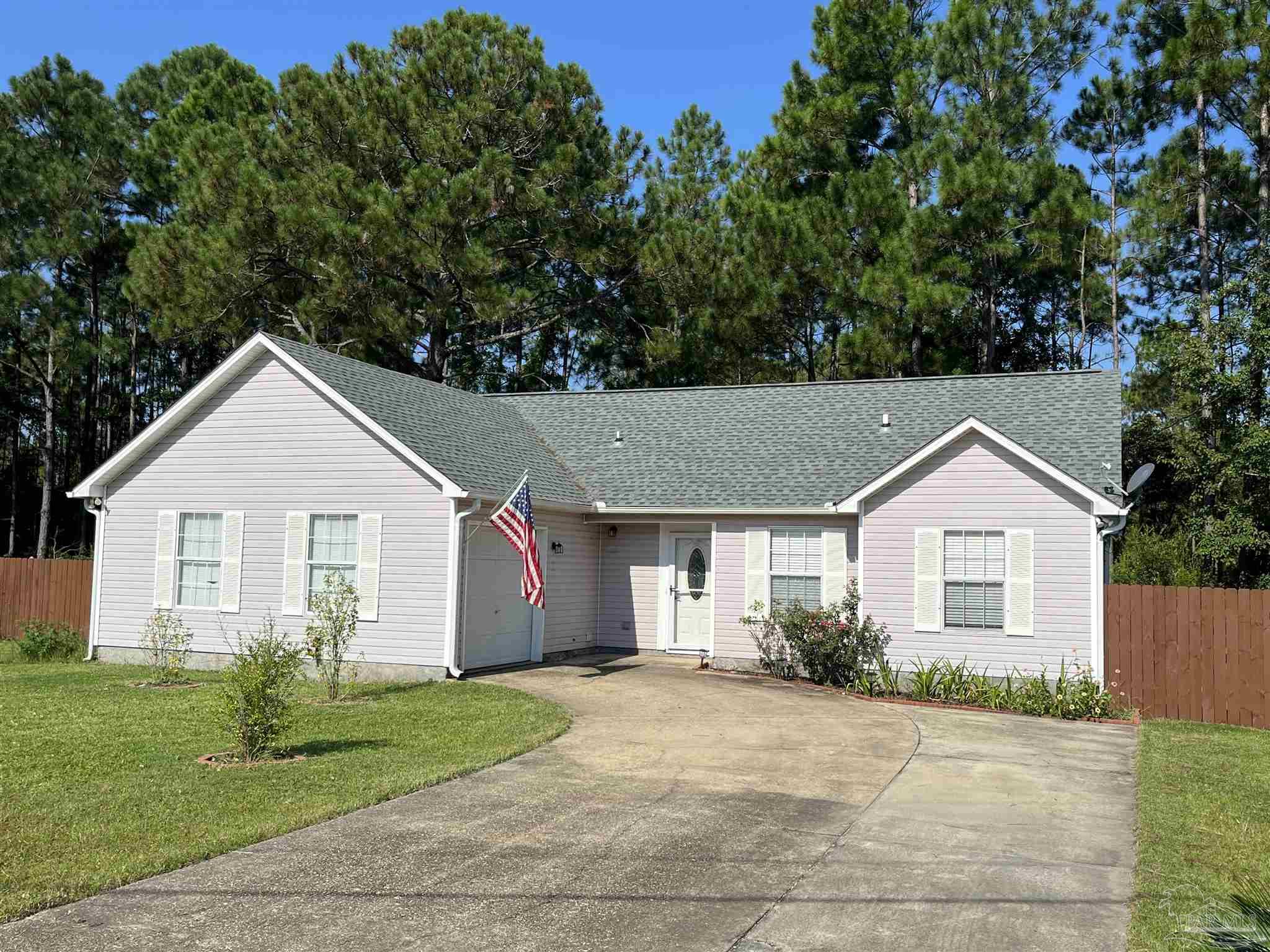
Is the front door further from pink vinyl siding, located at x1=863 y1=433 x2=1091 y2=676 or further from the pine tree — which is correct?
the pine tree

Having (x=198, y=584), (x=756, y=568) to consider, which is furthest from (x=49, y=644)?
(x=756, y=568)

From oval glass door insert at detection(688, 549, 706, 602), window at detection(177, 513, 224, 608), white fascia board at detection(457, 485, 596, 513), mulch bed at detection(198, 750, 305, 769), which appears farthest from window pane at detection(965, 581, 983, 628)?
window at detection(177, 513, 224, 608)

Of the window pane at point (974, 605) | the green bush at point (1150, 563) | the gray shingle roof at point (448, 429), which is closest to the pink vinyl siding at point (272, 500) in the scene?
the gray shingle roof at point (448, 429)

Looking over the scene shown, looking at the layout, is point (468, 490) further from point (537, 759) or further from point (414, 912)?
point (414, 912)

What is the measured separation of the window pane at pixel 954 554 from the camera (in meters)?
14.7

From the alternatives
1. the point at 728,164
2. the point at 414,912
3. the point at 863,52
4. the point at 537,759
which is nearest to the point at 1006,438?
the point at 537,759

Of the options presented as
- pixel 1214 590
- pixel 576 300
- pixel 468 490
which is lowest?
pixel 1214 590

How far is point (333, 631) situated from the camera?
1336 cm

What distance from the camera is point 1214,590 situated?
13.0m

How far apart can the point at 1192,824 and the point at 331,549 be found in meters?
11.9

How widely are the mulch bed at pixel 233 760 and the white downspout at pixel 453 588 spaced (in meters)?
5.31

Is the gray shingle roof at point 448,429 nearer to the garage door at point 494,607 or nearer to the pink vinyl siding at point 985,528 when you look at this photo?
the garage door at point 494,607

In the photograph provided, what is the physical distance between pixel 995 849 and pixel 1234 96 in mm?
25118

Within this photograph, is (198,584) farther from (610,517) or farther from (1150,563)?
(1150,563)
